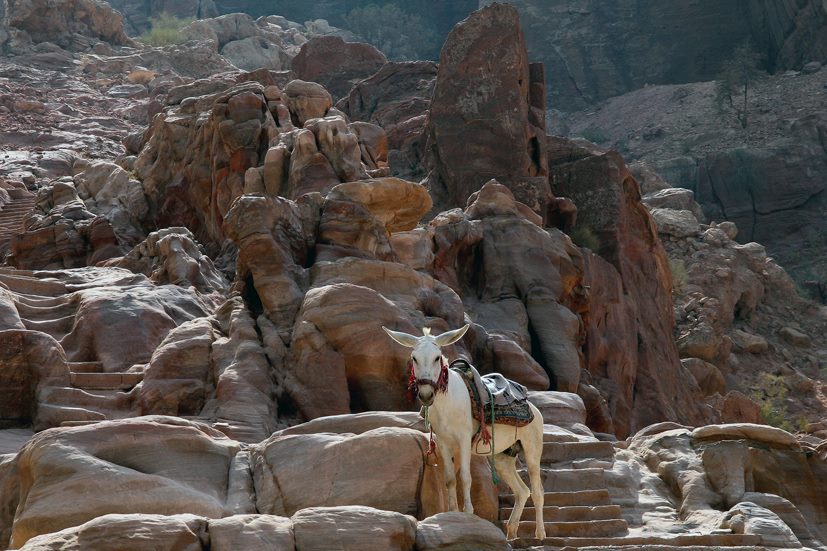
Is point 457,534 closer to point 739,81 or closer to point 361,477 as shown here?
point 361,477

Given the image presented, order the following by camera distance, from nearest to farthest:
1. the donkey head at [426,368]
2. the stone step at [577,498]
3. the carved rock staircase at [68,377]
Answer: the donkey head at [426,368]
the stone step at [577,498]
the carved rock staircase at [68,377]

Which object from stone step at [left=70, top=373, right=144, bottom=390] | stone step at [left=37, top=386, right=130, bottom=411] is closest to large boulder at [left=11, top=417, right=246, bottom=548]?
stone step at [left=37, top=386, right=130, bottom=411]

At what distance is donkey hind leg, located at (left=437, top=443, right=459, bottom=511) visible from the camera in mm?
12664

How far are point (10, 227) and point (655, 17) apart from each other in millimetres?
76933

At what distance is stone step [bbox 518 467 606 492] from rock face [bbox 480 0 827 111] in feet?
275

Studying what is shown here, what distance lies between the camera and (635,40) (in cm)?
10688

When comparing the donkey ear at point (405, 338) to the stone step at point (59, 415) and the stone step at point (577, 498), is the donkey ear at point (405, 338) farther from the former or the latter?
the stone step at point (59, 415)

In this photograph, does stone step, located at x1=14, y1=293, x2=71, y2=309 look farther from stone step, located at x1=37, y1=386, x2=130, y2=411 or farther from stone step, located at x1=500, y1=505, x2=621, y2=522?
stone step, located at x1=500, y1=505, x2=621, y2=522

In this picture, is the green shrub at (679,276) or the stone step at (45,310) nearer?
the stone step at (45,310)

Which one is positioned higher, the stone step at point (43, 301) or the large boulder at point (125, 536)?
the large boulder at point (125, 536)

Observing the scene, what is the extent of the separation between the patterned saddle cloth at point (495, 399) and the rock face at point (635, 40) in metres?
86.1

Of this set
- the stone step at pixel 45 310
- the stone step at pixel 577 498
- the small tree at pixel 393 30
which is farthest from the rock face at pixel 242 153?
the small tree at pixel 393 30

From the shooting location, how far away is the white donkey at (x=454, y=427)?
40.7 ft

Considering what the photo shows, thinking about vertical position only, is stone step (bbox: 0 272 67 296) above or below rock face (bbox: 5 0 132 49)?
below
